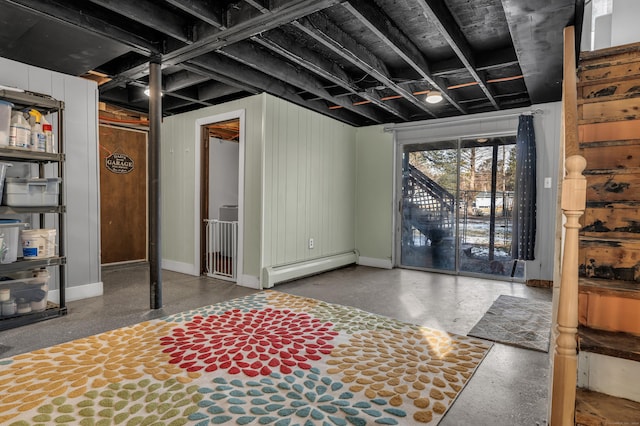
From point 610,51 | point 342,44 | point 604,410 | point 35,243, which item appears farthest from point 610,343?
point 35,243

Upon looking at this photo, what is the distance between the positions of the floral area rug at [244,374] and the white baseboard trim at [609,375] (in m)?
0.75

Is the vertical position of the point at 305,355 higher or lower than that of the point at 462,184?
lower

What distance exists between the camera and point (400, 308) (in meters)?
3.67

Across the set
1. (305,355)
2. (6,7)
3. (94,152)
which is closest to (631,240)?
(305,355)

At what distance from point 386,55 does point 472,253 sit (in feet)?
13.0

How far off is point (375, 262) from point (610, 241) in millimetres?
4564

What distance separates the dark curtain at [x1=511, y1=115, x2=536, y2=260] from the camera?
465cm

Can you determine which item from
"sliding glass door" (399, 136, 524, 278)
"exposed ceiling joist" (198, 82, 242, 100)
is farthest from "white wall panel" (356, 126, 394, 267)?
"exposed ceiling joist" (198, 82, 242, 100)

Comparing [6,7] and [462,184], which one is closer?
[6,7]

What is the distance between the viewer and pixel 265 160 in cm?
443

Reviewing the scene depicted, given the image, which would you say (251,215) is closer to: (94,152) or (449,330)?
(94,152)

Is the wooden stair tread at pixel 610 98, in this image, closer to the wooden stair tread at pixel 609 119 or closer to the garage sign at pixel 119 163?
Result: the wooden stair tread at pixel 609 119

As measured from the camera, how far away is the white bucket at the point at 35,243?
3.04 meters

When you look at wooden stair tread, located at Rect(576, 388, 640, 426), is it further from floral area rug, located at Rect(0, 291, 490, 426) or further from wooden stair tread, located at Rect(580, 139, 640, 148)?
wooden stair tread, located at Rect(580, 139, 640, 148)
